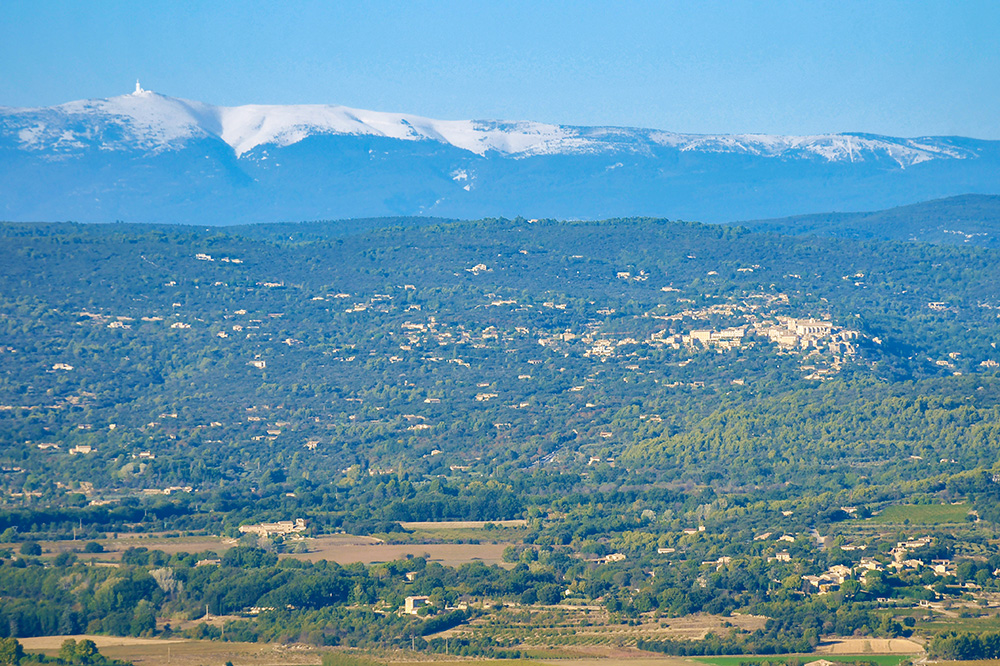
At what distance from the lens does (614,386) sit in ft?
472

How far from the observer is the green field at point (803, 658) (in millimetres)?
Answer: 63188

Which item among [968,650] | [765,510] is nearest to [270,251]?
[765,510]

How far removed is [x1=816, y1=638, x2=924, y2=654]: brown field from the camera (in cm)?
6475

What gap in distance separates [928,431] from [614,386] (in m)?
33.0

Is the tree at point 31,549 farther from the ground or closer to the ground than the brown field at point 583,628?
farther from the ground

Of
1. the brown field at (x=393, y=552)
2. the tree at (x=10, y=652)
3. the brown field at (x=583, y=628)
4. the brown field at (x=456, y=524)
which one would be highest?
the tree at (x=10, y=652)

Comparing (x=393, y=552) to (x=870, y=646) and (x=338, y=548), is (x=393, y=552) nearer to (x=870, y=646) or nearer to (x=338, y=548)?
(x=338, y=548)

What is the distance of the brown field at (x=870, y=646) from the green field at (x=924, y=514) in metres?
24.3

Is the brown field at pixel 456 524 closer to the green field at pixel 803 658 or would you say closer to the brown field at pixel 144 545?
the brown field at pixel 144 545

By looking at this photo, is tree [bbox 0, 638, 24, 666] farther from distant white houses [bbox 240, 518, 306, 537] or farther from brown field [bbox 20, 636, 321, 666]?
distant white houses [bbox 240, 518, 306, 537]

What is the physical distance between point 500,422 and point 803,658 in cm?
7298

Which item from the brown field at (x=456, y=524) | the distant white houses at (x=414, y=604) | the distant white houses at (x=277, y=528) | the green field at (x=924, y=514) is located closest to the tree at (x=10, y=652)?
the distant white houses at (x=414, y=604)

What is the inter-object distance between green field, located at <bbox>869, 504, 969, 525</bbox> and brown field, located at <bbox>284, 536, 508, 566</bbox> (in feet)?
59.6

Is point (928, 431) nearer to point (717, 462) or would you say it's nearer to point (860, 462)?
point (860, 462)
